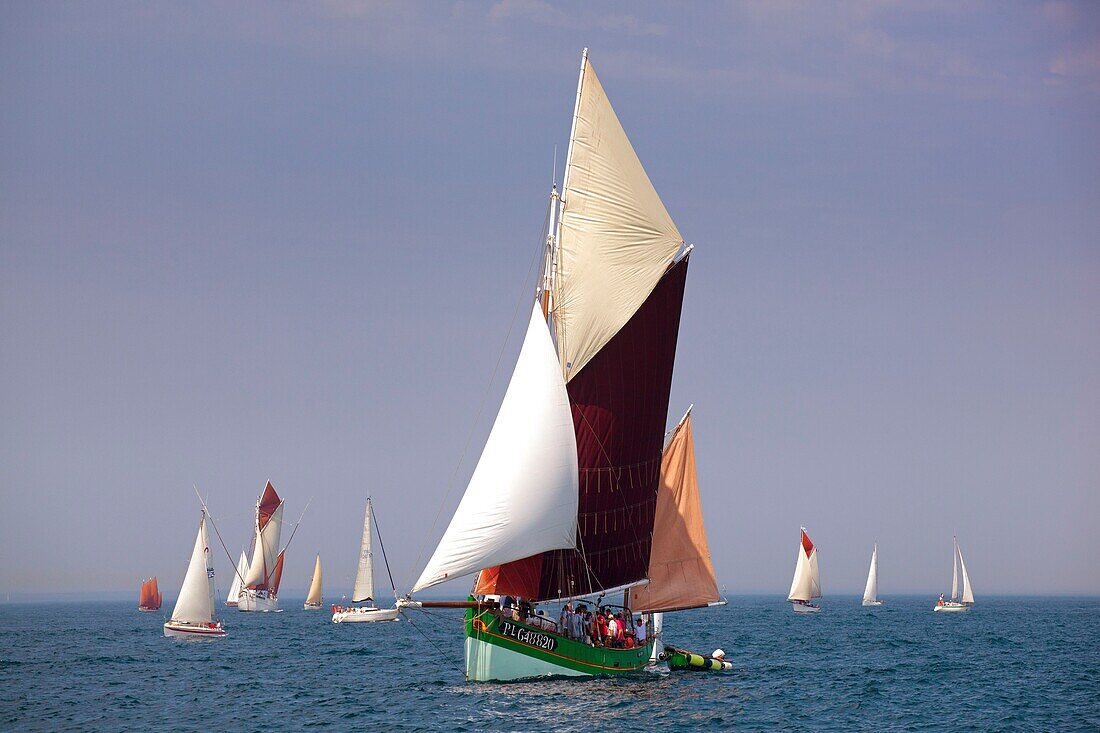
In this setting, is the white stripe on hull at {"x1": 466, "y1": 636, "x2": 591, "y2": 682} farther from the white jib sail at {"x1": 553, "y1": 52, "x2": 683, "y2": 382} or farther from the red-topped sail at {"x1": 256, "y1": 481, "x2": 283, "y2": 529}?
the red-topped sail at {"x1": 256, "y1": 481, "x2": 283, "y2": 529}

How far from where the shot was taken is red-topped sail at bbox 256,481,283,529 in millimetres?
136750

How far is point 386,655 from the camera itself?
7156cm

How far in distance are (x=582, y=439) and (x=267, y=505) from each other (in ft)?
326

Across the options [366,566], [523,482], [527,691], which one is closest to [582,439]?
[523,482]

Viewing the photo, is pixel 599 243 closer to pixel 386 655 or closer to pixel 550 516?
pixel 550 516

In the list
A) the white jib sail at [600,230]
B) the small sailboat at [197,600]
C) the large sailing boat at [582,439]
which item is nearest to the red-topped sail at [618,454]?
the large sailing boat at [582,439]

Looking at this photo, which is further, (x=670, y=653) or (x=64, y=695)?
(x=670, y=653)

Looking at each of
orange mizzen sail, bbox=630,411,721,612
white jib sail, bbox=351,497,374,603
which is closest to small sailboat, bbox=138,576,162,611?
white jib sail, bbox=351,497,374,603

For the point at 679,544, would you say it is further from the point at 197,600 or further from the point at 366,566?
the point at 366,566

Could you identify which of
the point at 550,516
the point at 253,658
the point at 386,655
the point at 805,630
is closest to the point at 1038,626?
the point at 805,630

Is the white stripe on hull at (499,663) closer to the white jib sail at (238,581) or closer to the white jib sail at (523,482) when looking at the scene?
the white jib sail at (523,482)

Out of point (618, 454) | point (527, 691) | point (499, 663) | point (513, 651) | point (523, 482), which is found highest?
point (618, 454)

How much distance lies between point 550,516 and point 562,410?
4008 millimetres

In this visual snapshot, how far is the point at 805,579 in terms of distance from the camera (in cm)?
14275
